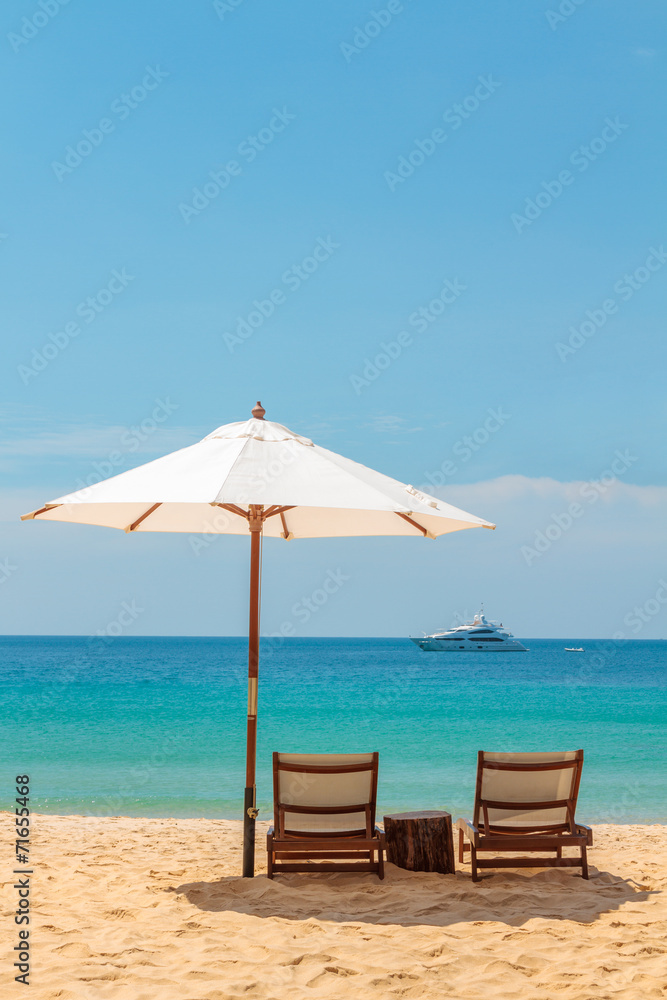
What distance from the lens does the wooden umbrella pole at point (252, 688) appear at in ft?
15.2

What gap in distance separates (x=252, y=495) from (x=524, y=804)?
8.27 feet

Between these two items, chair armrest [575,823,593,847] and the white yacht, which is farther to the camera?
the white yacht

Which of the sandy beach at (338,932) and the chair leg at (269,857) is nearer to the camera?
the sandy beach at (338,932)

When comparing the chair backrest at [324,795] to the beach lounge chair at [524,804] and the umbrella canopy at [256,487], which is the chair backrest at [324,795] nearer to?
the beach lounge chair at [524,804]

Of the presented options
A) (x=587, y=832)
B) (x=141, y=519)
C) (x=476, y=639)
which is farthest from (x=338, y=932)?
(x=476, y=639)

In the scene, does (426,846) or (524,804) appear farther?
(426,846)

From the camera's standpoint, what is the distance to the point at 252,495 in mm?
3930

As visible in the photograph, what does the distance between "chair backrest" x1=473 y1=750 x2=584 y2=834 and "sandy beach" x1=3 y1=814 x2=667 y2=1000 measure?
1.17 ft

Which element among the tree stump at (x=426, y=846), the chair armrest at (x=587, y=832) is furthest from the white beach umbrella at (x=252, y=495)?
the chair armrest at (x=587, y=832)

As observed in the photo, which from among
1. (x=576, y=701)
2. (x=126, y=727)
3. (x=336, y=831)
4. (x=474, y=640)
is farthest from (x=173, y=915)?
(x=474, y=640)

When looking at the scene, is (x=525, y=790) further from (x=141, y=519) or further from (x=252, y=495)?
(x=141, y=519)

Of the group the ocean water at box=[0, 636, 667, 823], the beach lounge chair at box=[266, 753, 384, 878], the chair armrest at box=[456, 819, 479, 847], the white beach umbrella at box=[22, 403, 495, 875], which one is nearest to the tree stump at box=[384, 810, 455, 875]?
the chair armrest at box=[456, 819, 479, 847]

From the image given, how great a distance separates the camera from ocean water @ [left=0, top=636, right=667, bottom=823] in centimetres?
1097

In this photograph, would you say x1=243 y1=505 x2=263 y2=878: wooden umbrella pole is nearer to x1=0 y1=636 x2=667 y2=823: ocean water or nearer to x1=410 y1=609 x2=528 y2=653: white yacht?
x1=0 y1=636 x2=667 y2=823: ocean water
